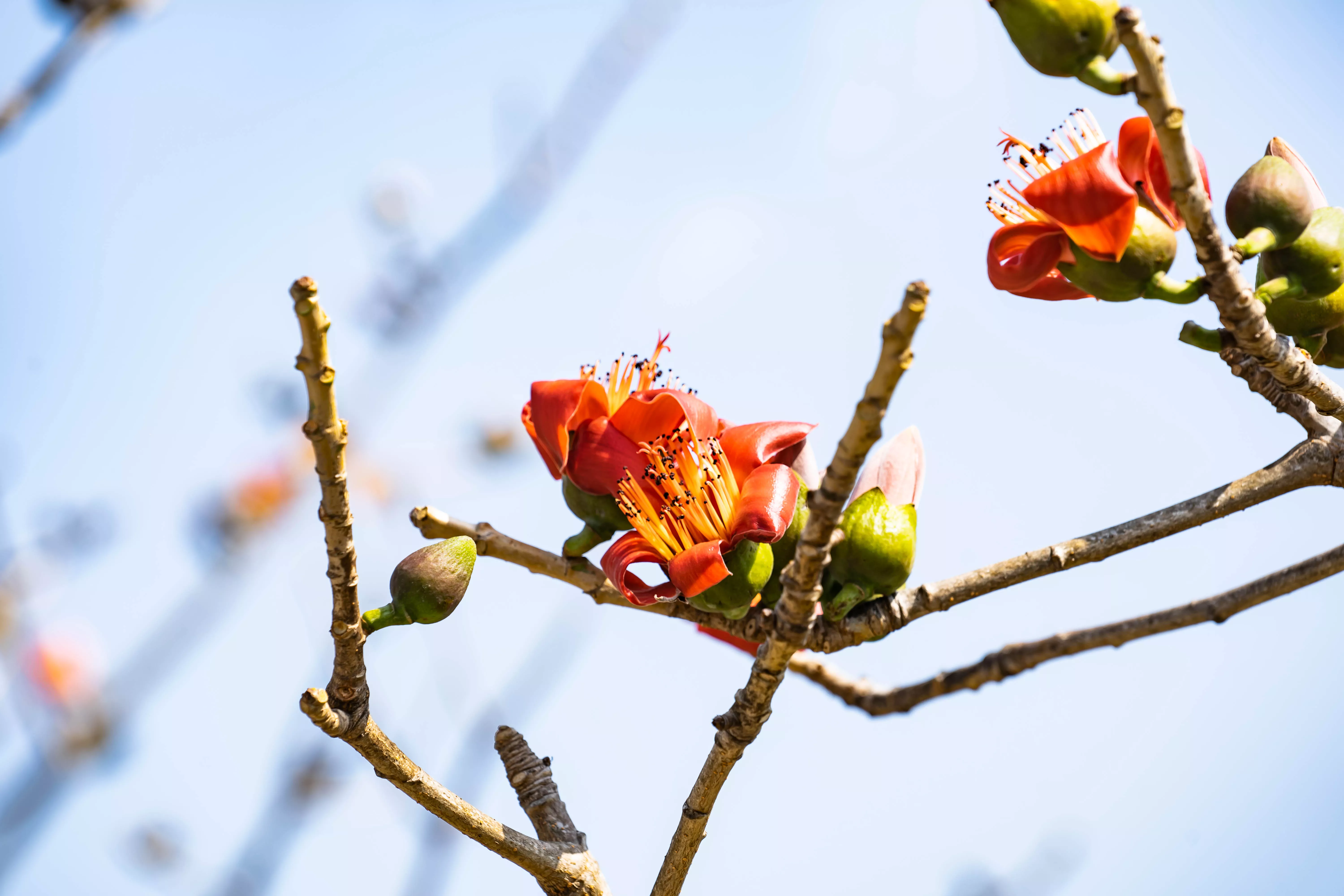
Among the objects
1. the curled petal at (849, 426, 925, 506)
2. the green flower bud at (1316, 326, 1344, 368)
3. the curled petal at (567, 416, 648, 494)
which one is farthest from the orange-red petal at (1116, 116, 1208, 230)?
the curled petal at (567, 416, 648, 494)

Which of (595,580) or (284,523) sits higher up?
(284,523)

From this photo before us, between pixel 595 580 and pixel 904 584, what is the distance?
0.44 m

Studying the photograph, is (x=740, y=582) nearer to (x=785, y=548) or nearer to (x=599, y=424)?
(x=785, y=548)

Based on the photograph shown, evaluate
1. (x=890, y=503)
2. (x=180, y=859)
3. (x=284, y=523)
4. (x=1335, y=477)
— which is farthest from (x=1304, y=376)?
(x=180, y=859)

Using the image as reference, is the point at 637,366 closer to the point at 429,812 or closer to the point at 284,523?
the point at 429,812

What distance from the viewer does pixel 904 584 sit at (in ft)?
4.96

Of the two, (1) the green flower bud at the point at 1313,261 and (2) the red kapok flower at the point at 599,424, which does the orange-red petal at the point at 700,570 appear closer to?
(2) the red kapok flower at the point at 599,424

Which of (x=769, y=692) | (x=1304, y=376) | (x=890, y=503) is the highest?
(x=1304, y=376)

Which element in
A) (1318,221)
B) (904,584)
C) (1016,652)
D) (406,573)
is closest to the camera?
(406,573)

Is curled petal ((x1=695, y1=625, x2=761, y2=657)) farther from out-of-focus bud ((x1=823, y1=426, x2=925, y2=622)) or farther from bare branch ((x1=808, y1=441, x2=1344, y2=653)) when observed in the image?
bare branch ((x1=808, y1=441, x2=1344, y2=653))

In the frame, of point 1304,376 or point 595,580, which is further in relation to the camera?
point 595,580

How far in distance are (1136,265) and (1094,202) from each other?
9 centimetres

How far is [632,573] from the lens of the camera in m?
1.53

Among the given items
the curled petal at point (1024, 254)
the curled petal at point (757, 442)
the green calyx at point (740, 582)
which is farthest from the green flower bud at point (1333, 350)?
the green calyx at point (740, 582)
